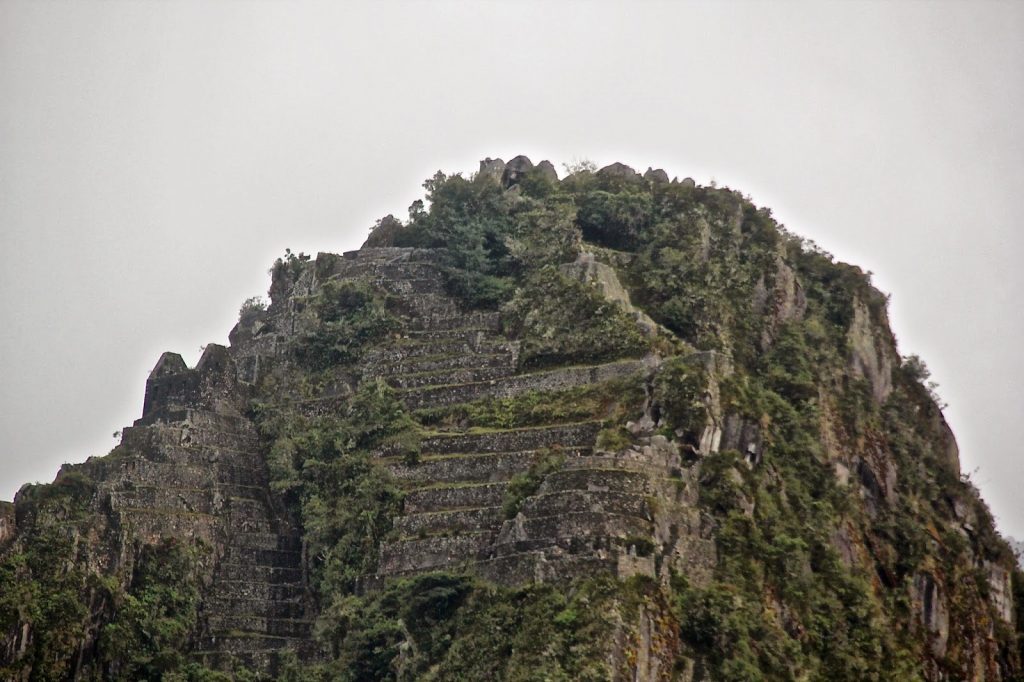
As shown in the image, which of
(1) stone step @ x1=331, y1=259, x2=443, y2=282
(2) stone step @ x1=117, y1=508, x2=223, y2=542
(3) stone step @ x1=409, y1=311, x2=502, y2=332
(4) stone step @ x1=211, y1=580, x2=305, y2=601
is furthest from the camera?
(1) stone step @ x1=331, y1=259, x2=443, y2=282

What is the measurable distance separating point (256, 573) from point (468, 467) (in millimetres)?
6519

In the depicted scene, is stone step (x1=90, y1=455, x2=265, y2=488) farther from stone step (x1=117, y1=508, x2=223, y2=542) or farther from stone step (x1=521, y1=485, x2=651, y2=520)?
stone step (x1=521, y1=485, x2=651, y2=520)

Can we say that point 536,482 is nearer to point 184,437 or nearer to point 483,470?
point 483,470

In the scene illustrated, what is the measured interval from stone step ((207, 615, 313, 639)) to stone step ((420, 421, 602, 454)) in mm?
5576

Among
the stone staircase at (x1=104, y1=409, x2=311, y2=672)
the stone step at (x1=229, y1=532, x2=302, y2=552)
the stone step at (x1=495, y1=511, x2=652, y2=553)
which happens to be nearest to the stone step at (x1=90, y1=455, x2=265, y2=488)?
the stone staircase at (x1=104, y1=409, x2=311, y2=672)

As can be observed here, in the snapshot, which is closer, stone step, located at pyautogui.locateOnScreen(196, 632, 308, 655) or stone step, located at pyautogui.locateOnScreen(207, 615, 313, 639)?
stone step, located at pyautogui.locateOnScreen(196, 632, 308, 655)

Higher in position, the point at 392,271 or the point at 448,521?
the point at 392,271

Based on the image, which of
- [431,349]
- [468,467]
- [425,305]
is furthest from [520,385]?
[425,305]

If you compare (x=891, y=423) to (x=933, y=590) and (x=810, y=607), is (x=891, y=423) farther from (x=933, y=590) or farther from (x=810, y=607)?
(x=810, y=607)

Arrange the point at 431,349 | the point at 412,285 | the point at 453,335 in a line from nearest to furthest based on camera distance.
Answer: the point at 431,349, the point at 453,335, the point at 412,285

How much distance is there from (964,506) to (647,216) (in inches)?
495

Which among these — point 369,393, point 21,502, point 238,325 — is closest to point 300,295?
point 238,325

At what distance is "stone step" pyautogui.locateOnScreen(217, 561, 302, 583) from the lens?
62.2m

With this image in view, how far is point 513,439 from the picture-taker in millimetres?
61156
